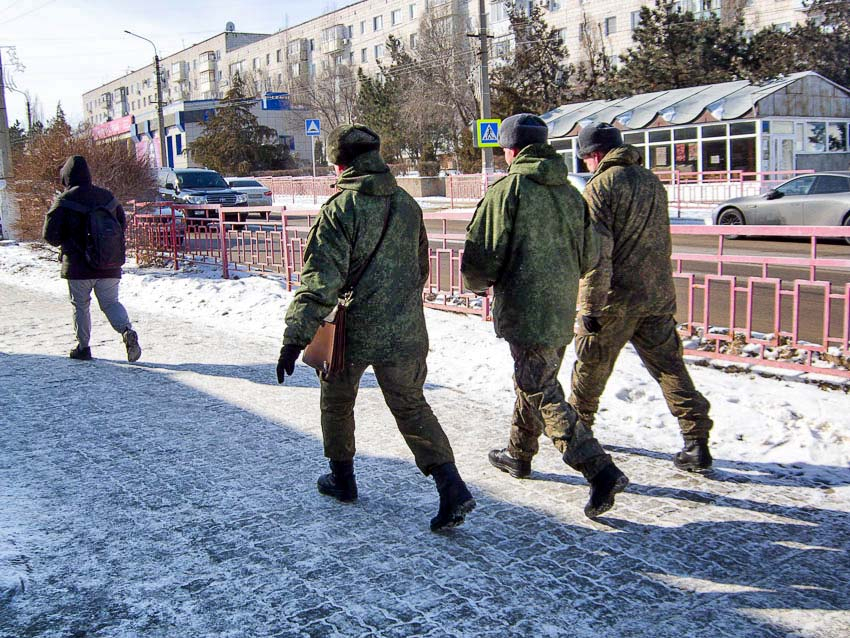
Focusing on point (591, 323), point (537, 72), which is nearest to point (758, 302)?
point (591, 323)

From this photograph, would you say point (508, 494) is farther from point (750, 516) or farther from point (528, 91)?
point (528, 91)

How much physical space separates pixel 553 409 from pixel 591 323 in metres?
0.68

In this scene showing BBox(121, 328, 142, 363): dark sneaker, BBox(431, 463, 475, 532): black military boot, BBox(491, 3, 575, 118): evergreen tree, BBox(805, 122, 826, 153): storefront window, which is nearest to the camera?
BBox(431, 463, 475, 532): black military boot

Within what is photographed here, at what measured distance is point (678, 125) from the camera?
29672mm

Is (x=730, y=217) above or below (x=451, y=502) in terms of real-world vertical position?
above

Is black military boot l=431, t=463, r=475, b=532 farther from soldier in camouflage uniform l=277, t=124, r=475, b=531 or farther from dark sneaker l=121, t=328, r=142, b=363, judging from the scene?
dark sneaker l=121, t=328, r=142, b=363

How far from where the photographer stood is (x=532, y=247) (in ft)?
12.7

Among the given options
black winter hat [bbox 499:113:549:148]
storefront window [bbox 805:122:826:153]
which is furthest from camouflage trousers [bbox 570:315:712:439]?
storefront window [bbox 805:122:826:153]

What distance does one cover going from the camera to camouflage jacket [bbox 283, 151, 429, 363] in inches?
A: 144

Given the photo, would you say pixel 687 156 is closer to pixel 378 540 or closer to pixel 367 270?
pixel 367 270

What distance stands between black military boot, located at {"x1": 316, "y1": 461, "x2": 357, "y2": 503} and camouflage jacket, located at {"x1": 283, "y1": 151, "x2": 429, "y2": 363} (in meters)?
0.65

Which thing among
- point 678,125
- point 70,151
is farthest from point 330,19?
point 70,151

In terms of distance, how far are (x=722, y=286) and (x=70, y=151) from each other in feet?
41.9

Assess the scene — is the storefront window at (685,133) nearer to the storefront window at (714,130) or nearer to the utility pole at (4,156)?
the storefront window at (714,130)
